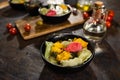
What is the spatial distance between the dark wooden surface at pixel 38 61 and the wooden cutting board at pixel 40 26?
0.03 m

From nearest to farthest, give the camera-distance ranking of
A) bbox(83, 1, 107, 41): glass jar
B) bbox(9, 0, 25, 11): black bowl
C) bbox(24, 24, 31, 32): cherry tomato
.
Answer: bbox(83, 1, 107, 41): glass jar < bbox(24, 24, 31, 32): cherry tomato < bbox(9, 0, 25, 11): black bowl

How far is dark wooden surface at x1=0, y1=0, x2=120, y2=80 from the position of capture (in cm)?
82

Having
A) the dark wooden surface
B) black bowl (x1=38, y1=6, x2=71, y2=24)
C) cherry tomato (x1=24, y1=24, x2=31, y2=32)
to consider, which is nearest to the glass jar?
the dark wooden surface

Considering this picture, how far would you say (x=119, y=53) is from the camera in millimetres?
940

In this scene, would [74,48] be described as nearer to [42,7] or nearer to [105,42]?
[105,42]

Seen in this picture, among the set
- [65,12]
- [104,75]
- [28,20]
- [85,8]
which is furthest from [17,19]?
[104,75]

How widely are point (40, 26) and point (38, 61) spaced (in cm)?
31

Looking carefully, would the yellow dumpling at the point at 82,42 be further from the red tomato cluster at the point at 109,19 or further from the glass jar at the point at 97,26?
the red tomato cluster at the point at 109,19

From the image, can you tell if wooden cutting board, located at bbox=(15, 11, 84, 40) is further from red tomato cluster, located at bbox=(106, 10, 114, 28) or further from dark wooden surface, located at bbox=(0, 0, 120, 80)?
red tomato cluster, located at bbox=(106, 10, 114, 28)

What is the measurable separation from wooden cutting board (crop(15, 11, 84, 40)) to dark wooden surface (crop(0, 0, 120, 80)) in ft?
0.08

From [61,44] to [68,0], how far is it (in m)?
0.65

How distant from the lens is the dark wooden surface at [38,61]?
2.70 ft

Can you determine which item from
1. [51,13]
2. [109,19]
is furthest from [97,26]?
[51,13]

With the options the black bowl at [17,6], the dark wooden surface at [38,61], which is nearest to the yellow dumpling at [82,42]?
the dark wooden surface at [38,61]
